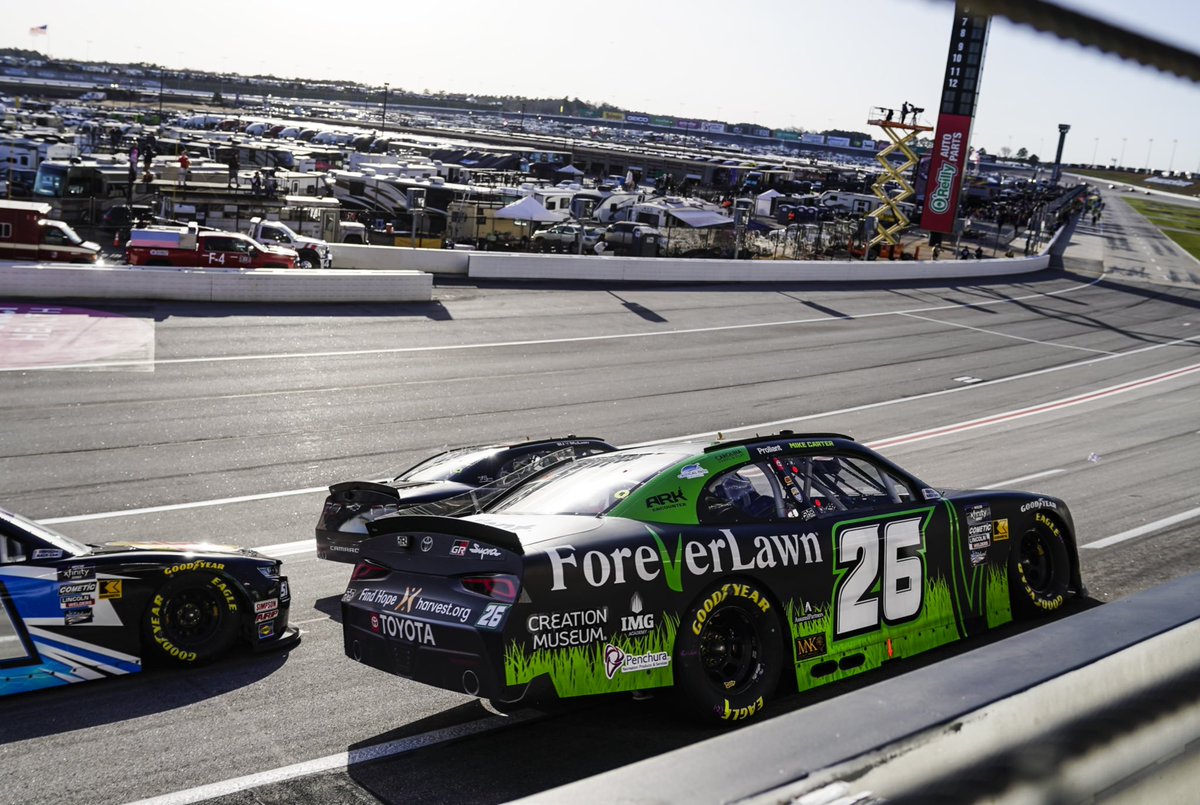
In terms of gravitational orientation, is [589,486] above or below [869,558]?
above

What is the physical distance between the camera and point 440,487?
9211 millimetres

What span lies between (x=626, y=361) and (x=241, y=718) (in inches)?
602

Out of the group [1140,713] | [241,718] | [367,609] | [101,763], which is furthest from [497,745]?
[1140,713]

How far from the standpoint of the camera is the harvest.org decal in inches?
206

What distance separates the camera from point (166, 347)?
60.7ft

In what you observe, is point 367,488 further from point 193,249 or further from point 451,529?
point 193,249

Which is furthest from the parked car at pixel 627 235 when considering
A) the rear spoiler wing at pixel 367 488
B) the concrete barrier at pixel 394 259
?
the rear spoiler wing at pixel 367 488

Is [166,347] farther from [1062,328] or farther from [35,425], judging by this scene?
[1062,328]

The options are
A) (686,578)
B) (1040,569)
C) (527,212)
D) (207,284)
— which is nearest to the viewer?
(686,578)

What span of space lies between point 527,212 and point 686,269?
977cm

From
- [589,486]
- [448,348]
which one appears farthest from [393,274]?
[589,486]

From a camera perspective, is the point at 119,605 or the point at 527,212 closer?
the point at 119,605

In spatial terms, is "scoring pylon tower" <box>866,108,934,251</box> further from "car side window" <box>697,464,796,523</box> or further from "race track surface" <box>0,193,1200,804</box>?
"car side window" <box>697,464,796,523</box>

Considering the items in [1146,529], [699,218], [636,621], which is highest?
[699,218]
